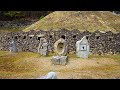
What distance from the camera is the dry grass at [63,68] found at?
1880 cm

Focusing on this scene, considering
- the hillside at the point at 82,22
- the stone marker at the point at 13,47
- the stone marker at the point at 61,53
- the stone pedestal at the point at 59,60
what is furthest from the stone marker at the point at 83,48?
the stone marker at the point at 13,47

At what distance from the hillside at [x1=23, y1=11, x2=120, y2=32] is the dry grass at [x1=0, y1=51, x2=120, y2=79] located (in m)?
5.38

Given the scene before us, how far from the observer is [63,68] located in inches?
812

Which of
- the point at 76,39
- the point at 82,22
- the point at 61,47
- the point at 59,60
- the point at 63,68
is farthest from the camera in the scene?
the point at 82,22

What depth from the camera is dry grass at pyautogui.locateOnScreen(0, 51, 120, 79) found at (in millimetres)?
18797

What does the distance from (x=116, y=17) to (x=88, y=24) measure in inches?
193

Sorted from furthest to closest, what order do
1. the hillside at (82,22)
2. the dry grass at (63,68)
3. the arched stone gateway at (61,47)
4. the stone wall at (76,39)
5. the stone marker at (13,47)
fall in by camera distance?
1. the hillside at (82,22)
2. the stone marker at (13,47)
3. the stone wall at (76,39)
4. the arched stone gateway at (61,47)
5. the dry grass at (63,68)

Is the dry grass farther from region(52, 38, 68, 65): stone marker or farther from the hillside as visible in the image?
the hillside

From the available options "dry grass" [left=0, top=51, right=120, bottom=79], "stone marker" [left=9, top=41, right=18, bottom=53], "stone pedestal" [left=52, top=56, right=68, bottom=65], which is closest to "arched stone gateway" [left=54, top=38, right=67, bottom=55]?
"dry grass" [left=0, top=51, right=120, bottom=79]

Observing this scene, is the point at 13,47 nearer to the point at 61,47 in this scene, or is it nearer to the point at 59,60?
the point at 61,47

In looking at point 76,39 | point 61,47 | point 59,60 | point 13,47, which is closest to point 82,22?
point 76,39

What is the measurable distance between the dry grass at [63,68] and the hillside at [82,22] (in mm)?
5376

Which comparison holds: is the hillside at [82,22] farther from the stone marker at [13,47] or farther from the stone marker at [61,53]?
the stone marker at [61,53]

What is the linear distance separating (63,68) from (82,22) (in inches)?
396
